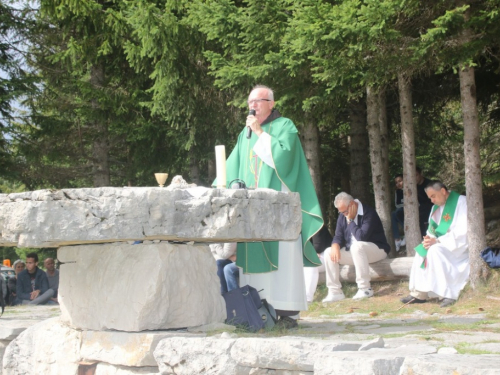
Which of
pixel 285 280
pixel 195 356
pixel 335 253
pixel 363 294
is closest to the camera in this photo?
pixel 195 356

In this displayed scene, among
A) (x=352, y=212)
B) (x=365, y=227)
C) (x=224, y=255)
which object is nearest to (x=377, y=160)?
(x=352, y=212)

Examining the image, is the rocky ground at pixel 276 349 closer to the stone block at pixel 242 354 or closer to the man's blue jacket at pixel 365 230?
the stone block at pixel 242 354

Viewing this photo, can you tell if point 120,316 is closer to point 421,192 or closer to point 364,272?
point 364,272

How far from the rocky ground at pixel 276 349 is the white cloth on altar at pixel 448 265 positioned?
5.81 feet

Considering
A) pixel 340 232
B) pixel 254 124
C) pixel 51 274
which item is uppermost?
pixel 254 124

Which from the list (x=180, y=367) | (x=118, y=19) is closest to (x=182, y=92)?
(x=118, y=19)

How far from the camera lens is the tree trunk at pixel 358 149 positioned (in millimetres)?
11531

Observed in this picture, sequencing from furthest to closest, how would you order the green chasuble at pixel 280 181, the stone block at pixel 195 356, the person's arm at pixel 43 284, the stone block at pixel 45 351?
the person's arm at pixel 43 284 → the green chasuble at pixel 280 181 → the stone block at pixel 45 351 → the stone block at pixel 195 356

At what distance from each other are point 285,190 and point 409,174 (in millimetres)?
3517

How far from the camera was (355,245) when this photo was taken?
835cm

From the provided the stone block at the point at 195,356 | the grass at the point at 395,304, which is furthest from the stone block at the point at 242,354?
the grass at the point at 395,304

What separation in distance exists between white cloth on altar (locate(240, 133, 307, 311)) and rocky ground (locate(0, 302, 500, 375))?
236 mm

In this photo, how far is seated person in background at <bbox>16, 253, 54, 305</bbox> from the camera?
10.3 metres

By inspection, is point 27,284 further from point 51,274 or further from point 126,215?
point 126,215
